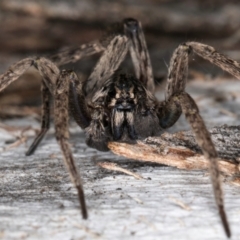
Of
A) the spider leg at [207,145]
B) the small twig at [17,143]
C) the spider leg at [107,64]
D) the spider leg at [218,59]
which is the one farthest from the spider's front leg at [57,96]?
the spider leg at [218,59]

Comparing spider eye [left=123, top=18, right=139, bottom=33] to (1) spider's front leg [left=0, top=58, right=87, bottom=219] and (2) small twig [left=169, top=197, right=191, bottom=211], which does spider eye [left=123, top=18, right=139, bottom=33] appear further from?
(2) small twig [left=169, top=197, right=191, bottom=211]

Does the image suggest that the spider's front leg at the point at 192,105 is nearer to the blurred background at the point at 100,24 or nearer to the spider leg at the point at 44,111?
the spider leg at the point at 44,111

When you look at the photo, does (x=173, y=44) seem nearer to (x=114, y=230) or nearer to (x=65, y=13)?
(x=65, y=13)

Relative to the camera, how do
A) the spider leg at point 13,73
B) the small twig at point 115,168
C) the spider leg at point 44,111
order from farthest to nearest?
the spider leg at point 44,111, the spider leg at point 13,73, the small twig at point 115,168

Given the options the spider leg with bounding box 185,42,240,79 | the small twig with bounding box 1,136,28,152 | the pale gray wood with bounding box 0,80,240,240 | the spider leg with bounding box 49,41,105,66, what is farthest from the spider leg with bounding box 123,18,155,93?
the small twig with bounding box 1,136,28,152

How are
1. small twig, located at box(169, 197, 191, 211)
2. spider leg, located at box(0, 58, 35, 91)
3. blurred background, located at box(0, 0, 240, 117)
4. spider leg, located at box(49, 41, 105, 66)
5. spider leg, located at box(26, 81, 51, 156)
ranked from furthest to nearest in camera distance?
1. blurred background, located at box(0, 0, 240, 117)
2. spider leg, located at box(49, 41, 105, 66)
3. spider leg, located at box(26, 81, 51, 156)
4. spider leg, located at box(0, 58, 35, 91)
5. small twig, located at box(169, 197, 191, 211)

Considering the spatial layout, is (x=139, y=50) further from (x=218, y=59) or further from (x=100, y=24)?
(x=100, y=24)

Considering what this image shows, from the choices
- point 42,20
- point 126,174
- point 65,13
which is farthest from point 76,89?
point 42,20
